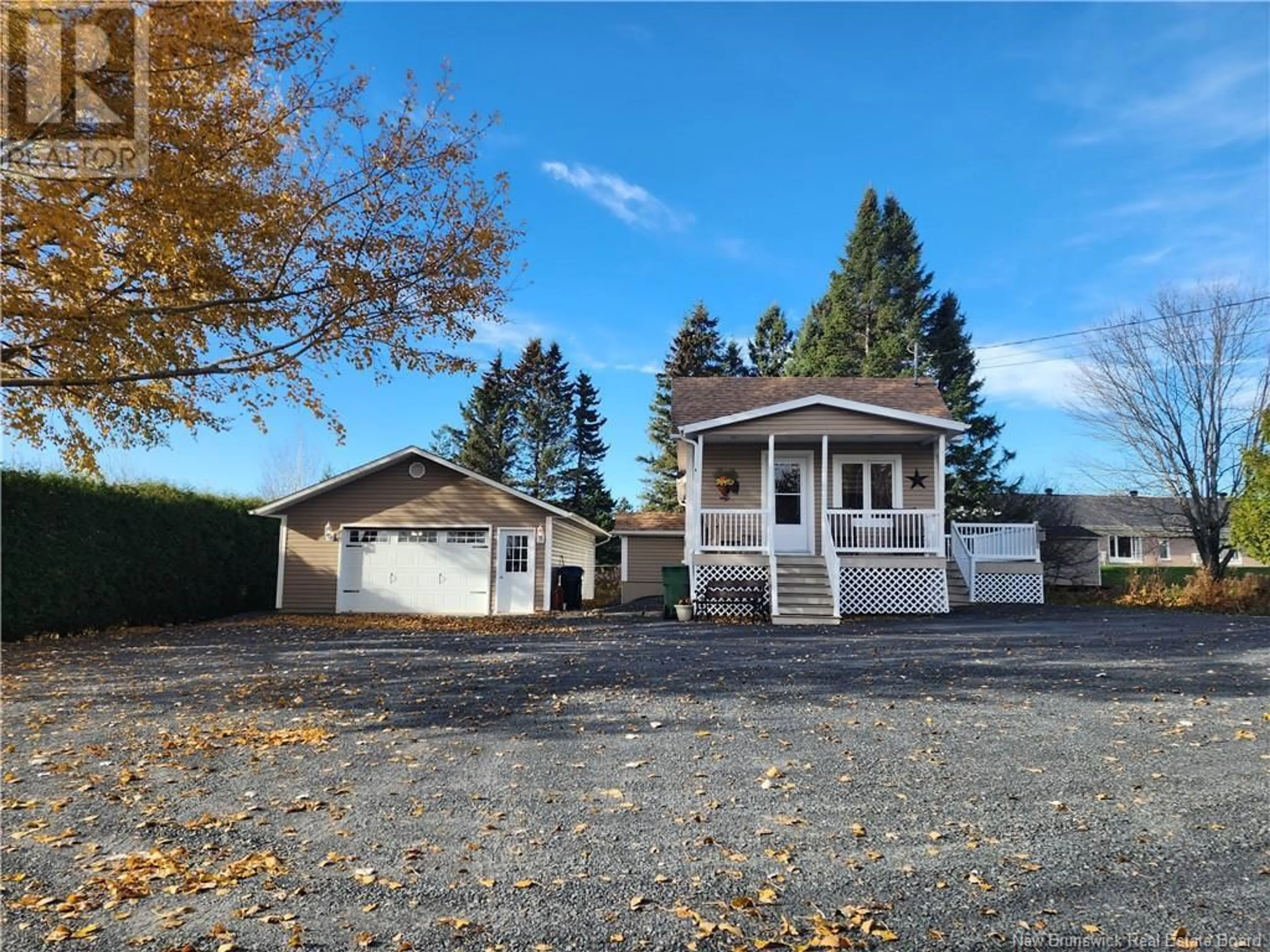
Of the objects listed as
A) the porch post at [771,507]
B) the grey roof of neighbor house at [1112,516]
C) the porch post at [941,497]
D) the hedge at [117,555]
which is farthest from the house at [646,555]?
the grey roof of neighbor house at [1112,516]

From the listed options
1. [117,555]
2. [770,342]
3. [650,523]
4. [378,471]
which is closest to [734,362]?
[770,342]

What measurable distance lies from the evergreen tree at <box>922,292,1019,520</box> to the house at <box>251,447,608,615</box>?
662 inches

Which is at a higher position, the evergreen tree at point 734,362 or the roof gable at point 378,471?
the evergreen tree at point 734,362

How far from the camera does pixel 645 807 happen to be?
4156 millimetres

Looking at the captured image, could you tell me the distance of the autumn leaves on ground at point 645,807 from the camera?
293 cm

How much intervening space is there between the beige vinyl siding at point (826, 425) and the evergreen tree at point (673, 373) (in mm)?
21634

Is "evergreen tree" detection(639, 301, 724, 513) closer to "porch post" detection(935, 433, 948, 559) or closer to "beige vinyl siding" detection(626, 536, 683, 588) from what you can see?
"beige vinyl siding" detection(626, 536, 683, 588)

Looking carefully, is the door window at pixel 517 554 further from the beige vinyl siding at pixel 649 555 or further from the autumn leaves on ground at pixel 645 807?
the autumn leaves on ground at pixel 645 807

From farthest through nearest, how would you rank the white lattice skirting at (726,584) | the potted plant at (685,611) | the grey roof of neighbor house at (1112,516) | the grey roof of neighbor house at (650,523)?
the grey roof of neighbor house at (650,523) → the grey roof of neighbor house at (1112,516) → the potted plant at (685,611) → the white lattice skirting at (726,584)

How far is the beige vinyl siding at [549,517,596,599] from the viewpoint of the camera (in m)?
18.8

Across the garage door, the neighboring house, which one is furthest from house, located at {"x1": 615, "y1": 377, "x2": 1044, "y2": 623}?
the neighboring house

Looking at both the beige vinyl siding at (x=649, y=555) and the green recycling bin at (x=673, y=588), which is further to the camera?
the beige vinyl siding at (x=649, y=555)

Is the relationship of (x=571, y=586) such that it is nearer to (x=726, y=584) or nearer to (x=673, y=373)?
(x=726, y=584)

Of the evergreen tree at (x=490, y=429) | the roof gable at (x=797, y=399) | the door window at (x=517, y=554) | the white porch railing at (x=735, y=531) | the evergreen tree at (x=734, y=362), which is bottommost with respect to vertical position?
the door window at (x=517, y=554)
